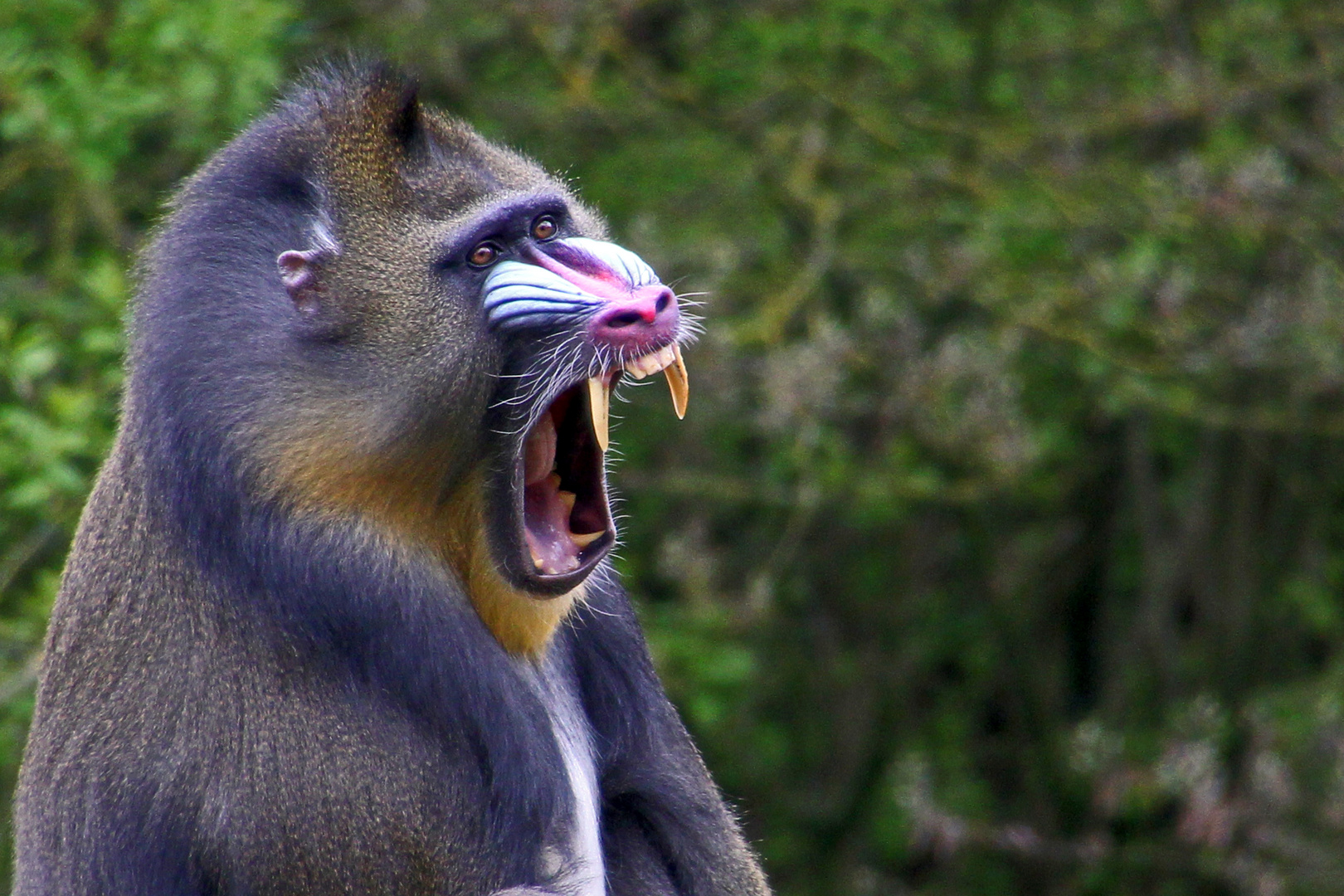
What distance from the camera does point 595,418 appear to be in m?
2.94

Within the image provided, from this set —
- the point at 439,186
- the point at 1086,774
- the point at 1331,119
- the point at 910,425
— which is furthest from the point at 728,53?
the point at 439,186

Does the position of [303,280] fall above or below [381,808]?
above

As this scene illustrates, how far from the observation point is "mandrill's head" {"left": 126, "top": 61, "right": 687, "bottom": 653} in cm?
282

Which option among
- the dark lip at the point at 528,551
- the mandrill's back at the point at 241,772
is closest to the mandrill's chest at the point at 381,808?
the mandrill's back at the point at 241,772

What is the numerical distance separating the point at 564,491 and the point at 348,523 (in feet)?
1.28

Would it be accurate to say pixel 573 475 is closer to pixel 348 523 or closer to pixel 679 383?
pixel 679 383

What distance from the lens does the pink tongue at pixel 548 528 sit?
2914mm

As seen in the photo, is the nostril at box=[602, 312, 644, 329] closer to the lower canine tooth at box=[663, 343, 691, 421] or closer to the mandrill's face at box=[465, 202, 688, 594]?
the mandrill's face at box=[465, 202, 688, 594]

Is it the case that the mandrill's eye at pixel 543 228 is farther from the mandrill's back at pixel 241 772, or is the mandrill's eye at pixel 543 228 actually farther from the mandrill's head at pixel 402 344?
the mandrill's back at pixel 241 772

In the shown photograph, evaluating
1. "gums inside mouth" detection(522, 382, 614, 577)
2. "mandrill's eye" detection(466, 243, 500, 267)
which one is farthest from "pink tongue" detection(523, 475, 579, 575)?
"mandrill's eye" detection(466, 243, 500, 267)

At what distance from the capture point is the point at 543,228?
2969mm

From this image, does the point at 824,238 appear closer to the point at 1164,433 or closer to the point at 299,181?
the point at 1164,433

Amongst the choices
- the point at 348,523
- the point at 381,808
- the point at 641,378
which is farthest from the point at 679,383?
the point at 381,808

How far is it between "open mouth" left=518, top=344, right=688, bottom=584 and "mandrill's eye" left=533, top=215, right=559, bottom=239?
0.87 feet
